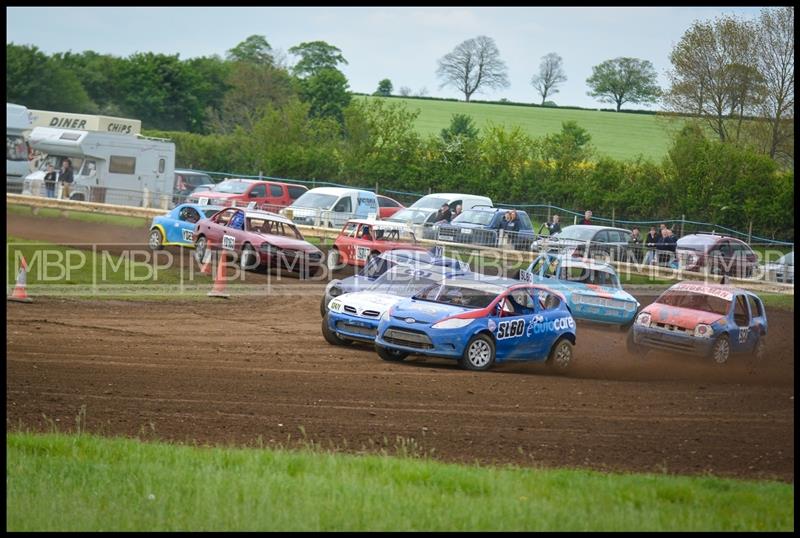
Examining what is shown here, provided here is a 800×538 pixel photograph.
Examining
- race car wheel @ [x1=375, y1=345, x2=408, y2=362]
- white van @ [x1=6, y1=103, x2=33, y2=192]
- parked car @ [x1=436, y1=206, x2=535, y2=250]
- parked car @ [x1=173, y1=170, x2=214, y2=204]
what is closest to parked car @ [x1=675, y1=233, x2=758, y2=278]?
parked car @ [x1=436, y1=206, x2=535, y2=250]

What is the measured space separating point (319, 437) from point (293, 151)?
42.1m

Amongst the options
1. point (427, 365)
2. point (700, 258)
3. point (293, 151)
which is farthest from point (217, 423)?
point (293, 151)

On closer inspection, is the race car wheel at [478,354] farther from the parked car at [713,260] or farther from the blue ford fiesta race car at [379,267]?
the parked car at [713,260]

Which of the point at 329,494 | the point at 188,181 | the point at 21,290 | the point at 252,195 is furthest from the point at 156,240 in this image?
the point at 329,494

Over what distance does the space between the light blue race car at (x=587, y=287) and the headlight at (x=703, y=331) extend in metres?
3.83

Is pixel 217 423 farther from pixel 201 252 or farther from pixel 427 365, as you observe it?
pixel 201 252

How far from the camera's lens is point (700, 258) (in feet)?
102

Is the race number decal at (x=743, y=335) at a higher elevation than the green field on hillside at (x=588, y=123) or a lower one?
lower

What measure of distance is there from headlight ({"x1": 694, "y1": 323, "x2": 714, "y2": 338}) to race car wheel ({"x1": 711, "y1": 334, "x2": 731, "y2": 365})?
0.75 ft

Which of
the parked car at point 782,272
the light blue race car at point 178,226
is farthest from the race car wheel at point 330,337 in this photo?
the parked car at point 782,272

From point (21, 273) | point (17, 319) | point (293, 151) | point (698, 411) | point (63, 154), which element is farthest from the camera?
point (293, 151)

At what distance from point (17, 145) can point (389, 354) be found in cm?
2971

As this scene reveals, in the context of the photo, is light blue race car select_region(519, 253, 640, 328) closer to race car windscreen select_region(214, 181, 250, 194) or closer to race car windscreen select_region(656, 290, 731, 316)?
race car windscreen select_region(656, 290, 731, 316)

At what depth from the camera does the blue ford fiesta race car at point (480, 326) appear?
1670 centimetres
